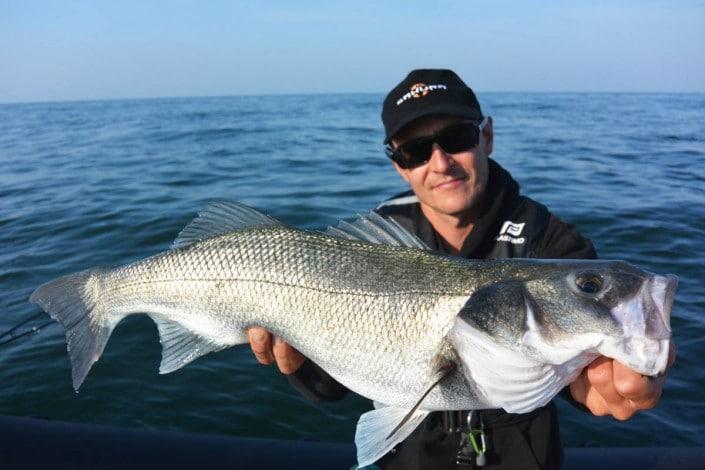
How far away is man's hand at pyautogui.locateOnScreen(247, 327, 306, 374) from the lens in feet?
9.41

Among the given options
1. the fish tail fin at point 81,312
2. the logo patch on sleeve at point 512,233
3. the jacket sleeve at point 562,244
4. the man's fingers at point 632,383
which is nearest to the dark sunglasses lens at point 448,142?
the logo patch on sleeve at point 512,233

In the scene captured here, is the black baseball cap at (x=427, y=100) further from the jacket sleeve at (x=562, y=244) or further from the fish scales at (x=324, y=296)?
the fish scales at (x=324, y=296)

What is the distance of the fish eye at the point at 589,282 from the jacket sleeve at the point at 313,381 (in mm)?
1610

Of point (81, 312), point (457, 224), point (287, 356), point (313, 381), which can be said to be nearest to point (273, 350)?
point (287, 356)

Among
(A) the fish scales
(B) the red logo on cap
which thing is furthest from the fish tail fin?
(B) the red logo on cap

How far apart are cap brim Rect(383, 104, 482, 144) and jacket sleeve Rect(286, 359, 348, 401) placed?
144 cm

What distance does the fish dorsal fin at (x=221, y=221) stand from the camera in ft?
9.78

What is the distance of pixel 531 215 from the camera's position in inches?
129

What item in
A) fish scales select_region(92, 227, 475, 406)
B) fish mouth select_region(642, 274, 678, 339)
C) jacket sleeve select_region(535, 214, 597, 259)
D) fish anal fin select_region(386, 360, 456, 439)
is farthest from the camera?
jacket sleeve select_region(535, 214, 597, 259)

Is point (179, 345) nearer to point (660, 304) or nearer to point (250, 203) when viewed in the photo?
point (660, 304)

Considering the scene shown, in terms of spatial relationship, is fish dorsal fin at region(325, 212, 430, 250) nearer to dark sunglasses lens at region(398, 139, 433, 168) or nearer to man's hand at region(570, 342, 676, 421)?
dark sunglasses lens at region(398, 139, 433, 168)

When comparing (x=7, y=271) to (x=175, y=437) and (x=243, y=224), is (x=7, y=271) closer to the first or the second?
(x=175, y=437)

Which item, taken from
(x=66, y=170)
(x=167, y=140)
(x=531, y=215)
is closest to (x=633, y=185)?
(x=531, y=215)

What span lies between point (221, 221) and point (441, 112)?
1354 mm
